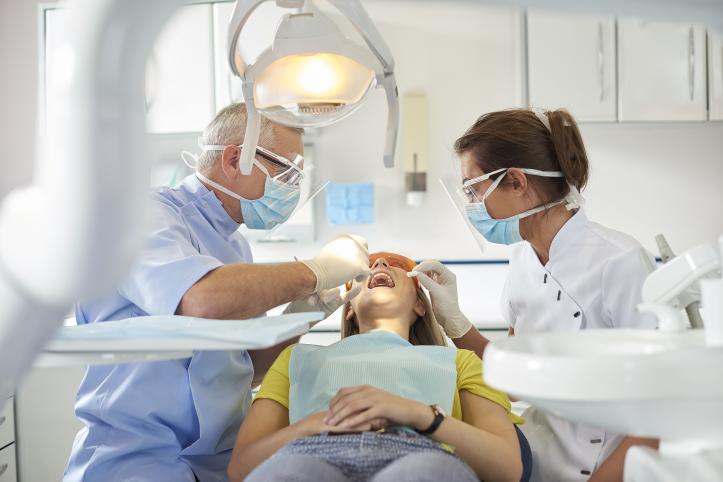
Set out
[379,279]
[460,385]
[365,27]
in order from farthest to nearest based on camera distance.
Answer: [379,279]
[460,385]
[365,27]

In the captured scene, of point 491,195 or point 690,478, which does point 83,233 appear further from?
point 491,195

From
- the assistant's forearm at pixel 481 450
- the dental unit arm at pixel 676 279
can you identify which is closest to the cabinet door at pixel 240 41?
the assistant's forearm at pixel 481 450

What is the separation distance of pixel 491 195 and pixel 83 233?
1.55 metres

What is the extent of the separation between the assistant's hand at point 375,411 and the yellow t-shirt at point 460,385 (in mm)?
231

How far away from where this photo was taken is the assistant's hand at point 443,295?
2029mm

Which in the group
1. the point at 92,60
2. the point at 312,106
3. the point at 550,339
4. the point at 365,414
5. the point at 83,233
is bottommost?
the point at 365,414

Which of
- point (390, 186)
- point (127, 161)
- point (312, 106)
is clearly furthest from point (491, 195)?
point (390, 186)

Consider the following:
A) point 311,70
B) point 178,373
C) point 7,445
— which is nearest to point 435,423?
point 178,373

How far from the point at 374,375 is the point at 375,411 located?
0.25 m

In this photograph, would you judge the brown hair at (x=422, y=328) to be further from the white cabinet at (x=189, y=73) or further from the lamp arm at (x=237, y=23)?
the white cabinet at (x=189, y=73)

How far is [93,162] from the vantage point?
17.7 inches

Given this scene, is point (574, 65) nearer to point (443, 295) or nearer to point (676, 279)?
point (443, 295)

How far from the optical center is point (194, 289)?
156 centimetres

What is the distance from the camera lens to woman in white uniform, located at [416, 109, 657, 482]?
64.7 inches
